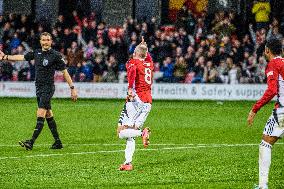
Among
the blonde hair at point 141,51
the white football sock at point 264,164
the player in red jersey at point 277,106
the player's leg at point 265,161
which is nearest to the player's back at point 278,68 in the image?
the player in red jersey at point 277,106

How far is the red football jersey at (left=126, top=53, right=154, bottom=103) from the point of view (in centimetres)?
1493

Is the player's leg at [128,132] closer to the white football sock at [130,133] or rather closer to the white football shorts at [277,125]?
the white football sock at [130,133]

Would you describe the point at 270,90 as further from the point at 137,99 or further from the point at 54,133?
the point at 54,133

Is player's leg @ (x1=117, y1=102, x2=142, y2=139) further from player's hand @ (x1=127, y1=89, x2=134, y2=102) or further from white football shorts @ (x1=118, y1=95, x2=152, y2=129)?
player's hand @ (x1=127, y1=89, x2=134, y2=102)

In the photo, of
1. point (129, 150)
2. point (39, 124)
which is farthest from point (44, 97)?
point (129, 150)

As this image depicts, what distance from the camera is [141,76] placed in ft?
49.7

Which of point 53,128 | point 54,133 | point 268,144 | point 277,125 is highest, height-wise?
point 277,125

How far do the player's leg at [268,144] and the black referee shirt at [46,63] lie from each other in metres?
6.79

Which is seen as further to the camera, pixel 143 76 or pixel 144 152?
pixel 144 152

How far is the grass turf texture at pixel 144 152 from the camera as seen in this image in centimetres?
1340

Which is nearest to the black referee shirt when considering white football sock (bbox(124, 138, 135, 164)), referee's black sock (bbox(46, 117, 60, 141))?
Result: referee's black sock (bbox(46, 117, 60, 141))

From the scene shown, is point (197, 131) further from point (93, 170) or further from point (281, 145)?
point (93, 170)

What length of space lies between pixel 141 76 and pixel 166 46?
19198 mm

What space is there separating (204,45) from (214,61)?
96 cm
